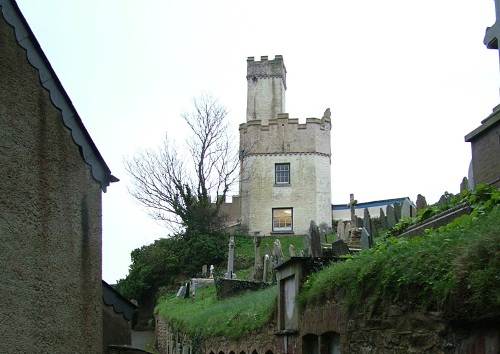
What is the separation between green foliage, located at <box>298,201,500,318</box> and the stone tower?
1629 inches

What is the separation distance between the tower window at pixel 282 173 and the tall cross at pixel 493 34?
1615 inches

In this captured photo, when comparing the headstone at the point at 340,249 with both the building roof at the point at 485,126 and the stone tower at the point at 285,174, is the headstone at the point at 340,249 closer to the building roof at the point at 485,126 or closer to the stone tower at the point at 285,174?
the building roof at the point at 485,126

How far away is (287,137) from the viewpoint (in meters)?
52.6

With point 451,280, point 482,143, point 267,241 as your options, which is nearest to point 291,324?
point 482,143

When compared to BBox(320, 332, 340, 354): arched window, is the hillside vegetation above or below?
above

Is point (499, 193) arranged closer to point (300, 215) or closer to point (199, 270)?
point (199, 270)

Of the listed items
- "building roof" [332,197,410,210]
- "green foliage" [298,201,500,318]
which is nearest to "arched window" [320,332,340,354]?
"green foliage" [298,201,500,318]

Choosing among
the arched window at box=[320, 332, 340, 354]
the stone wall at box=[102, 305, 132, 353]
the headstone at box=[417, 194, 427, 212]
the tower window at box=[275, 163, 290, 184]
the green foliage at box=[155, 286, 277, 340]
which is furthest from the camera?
the tower window at box=[275, 163, 290, 184]

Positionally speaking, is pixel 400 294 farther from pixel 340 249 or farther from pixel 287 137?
pixel 287 137

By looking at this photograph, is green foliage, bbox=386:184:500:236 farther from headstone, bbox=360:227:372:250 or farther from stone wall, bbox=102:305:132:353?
stone wall, bbox=102:305:132:353

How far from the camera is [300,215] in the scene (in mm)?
51156

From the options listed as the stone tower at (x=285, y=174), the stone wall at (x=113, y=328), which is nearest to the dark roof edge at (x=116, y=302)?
the stone wall at (x=113, y=328)

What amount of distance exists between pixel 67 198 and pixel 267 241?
38.6 meters

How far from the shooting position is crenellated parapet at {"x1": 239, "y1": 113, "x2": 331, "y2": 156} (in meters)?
52.4
